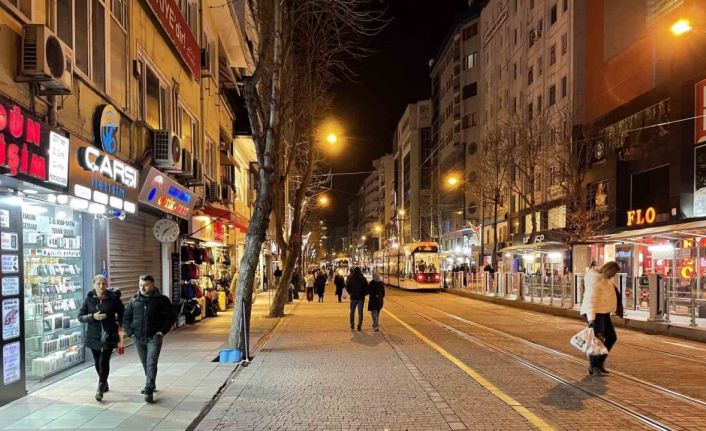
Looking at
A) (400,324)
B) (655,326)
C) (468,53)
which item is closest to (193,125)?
(400,324)

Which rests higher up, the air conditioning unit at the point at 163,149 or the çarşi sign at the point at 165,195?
the air conditioning unit at the point at 163,149

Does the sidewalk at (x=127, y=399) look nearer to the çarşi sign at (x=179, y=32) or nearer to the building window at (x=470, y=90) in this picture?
the çarşi sign at (x=179, y=32)

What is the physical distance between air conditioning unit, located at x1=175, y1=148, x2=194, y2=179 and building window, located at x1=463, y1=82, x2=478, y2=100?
176 ft

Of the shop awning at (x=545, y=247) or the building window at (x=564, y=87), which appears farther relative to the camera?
the building window at (x=564, y=87)

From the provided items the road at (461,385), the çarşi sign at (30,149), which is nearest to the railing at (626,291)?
the road at (461,385)

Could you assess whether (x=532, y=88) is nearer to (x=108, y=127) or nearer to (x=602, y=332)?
(x=602, y=332)

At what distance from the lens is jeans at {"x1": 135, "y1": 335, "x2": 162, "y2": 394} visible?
7.95m

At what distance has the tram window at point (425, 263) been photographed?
40000mm

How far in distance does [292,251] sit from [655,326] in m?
12.7

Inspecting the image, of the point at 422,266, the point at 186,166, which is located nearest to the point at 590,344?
the point at 186,166

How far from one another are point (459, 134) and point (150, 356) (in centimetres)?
6284

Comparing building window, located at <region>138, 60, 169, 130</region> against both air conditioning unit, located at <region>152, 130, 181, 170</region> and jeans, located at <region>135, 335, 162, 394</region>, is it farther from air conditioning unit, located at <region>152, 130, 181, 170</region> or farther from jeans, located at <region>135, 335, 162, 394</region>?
jeans, located at <region>135, 335, 162, 394</region>

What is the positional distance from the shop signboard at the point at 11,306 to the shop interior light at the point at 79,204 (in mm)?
1314

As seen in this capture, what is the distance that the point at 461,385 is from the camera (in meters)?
8.99
